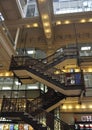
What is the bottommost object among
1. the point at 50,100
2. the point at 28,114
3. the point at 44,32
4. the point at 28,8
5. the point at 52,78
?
the point at 50,100

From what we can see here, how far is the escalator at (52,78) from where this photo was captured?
35.0ft

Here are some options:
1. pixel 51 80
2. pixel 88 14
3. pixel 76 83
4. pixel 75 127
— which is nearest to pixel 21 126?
pixel 75 127

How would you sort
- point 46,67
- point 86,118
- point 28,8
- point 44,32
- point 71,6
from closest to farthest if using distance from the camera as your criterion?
point 46,67 → point 86,118 → point 44,32 → point 71,6 → point 28,8

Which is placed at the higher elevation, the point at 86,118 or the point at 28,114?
the point at 28,114

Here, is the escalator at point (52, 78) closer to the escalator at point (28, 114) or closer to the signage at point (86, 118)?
the escalator at point (28, 114)

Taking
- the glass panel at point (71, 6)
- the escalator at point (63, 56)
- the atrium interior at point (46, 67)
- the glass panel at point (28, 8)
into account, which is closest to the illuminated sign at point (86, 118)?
the atrium interior at point (46, 67)

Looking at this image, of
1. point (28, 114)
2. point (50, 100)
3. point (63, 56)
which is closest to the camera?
point (28, 114)

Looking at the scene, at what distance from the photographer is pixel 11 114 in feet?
32.1

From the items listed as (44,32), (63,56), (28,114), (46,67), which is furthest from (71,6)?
(28,114)

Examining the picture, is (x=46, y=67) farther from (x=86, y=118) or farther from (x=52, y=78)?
(x=86, y=118)

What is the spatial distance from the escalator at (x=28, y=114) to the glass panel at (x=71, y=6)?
8.37m

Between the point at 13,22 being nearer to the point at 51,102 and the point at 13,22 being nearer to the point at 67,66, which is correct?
the point at 67,66

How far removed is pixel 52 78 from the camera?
11.2 meters

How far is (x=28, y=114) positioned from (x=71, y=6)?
10270mm
